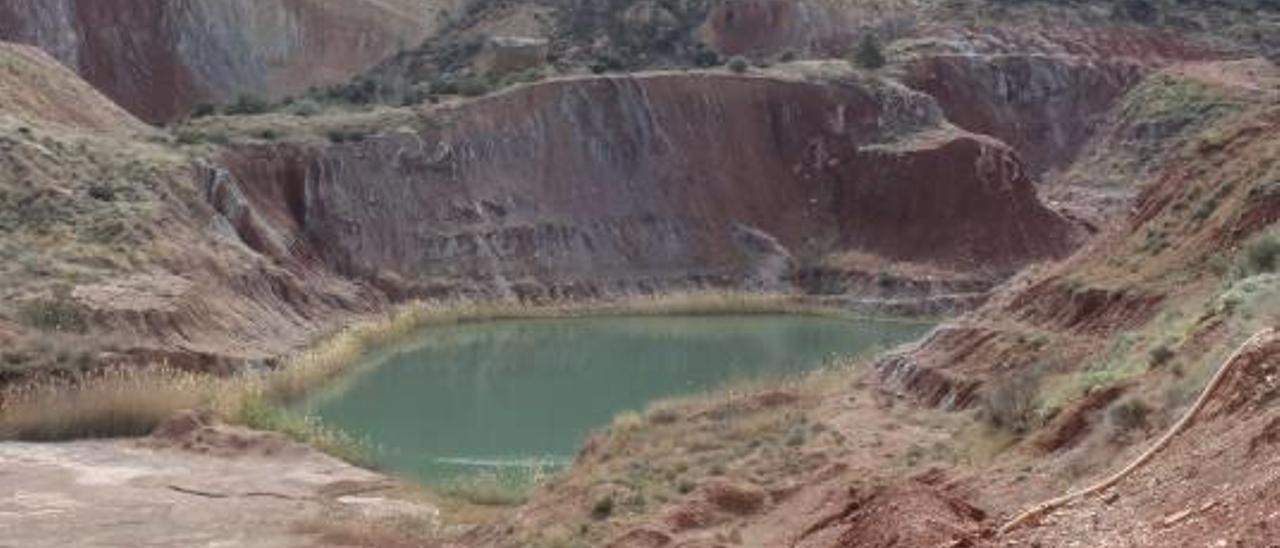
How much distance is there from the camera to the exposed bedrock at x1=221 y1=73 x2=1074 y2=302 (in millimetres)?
65938

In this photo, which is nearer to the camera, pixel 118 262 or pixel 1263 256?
pixel 1263 256

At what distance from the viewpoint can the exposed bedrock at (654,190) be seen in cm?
6594

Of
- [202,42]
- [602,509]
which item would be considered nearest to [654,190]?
[202,42]

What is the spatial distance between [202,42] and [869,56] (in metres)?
36.3

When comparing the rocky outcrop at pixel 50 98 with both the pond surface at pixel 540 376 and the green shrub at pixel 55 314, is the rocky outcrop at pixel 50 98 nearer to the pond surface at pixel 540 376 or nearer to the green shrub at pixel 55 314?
the pond surface at pixel 540 376

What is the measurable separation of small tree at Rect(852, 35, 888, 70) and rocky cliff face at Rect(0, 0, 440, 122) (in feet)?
93.5

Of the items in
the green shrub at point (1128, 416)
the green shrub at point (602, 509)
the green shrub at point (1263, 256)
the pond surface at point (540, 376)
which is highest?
the green shrub at point (1263, 256)

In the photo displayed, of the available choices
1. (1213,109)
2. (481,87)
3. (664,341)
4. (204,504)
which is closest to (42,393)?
(204,504)

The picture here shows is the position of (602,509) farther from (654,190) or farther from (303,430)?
(654,190)

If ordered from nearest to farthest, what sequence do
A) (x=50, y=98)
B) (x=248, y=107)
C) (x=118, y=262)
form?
1. (x=118, y=262)
2. (x=50, y=98)
3. (x=248, y=107)

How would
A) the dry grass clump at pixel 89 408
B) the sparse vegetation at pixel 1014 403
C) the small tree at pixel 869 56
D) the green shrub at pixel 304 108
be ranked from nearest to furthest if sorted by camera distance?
the sparse vegetation at pixel 1014 403
the dry grass clump at pixel 89 408
the green shrub at pixel 304 108
the small tree at pixel 869 56

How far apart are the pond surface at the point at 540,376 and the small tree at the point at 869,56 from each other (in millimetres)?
21099

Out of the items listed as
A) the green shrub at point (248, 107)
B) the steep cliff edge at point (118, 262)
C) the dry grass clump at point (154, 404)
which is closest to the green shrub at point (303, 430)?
the dry grass clump at point (154, 404)

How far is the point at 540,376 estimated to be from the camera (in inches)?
1933
